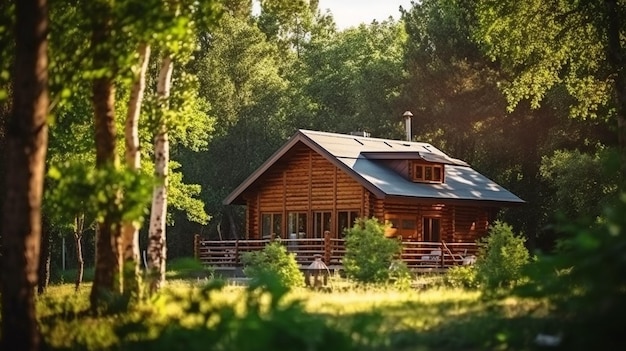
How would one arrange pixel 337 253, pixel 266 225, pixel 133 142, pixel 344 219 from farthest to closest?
pixel 266 225, pixel 344 219, pixel 337 253, pixel 133 142

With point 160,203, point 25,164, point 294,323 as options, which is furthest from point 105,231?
point 294,323

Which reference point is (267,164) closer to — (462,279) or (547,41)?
(547,41)

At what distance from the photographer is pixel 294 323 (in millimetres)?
9039

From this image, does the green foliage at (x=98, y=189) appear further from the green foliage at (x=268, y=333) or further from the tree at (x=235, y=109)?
the tree at (x=235, y=109)

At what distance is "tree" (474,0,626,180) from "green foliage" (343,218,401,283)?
7568 millimetres

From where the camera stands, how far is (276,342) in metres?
8.89

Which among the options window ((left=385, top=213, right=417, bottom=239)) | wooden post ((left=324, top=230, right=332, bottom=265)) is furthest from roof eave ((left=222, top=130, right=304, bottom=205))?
window ((left=385, top=213, right=417, bottom=239))

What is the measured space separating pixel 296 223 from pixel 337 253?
3.80 m

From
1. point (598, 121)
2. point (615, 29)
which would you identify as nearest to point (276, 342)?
point (615, 29)

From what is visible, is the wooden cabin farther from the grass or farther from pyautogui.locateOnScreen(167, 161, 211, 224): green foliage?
the grass

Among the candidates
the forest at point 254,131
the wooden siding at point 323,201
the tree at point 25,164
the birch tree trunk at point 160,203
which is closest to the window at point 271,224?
the wooden siding at point 323,201

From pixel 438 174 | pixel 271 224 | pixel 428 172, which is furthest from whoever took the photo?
pixel 271 224

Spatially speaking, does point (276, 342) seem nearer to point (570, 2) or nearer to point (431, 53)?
point (570, 2)

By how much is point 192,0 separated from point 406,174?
25622mm
